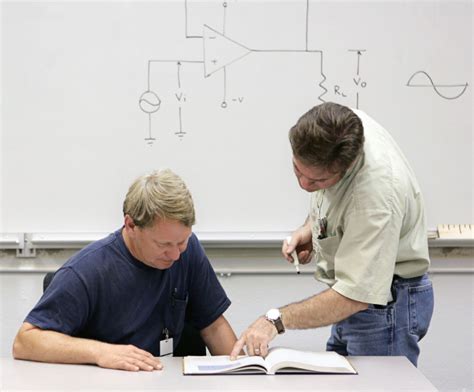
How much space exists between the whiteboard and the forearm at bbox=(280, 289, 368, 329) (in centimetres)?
96

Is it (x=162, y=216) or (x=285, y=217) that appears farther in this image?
(x=285, y=217)

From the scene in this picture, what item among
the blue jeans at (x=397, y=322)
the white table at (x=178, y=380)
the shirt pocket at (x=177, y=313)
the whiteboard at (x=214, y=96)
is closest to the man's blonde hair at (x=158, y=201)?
the shirt pocket at (x=177, y=313)

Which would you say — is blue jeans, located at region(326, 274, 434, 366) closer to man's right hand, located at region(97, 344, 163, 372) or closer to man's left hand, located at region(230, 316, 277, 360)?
man's left hand, located at region(230, 316, 277, 360)

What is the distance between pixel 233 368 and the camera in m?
1.80

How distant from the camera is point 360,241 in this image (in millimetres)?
1887

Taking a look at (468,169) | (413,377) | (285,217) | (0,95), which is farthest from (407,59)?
(0,95)

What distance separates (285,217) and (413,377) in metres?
1.16

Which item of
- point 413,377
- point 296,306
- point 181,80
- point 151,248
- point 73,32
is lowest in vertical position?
point 413,377

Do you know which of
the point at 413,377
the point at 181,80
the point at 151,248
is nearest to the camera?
the point at 413,377

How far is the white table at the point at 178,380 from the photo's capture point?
66.5 inches

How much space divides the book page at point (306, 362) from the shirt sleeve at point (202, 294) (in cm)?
28

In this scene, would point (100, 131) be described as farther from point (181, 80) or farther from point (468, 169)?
point (468, 169)

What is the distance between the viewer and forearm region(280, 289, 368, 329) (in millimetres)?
1903

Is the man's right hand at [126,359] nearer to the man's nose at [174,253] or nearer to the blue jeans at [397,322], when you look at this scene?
the man's nose at [174,253]
